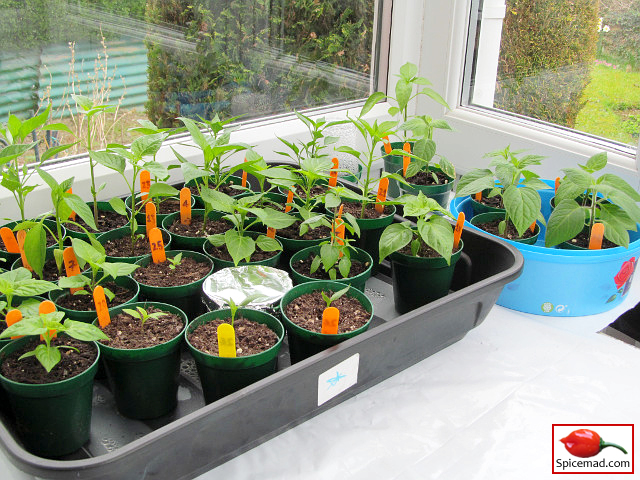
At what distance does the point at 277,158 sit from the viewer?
4.73 ft

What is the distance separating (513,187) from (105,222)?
29.7 inches

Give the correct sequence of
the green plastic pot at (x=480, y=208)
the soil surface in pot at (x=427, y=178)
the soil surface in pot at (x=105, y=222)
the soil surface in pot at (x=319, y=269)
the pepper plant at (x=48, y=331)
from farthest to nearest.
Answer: the soil surface in pot at (x=427, y=178) → the green plastic pot at (x=480, y=208) → the soil surface in pot at (x=105, y=222) → the soil surface in pot at (x=319, y=269) → the pepper plant at (x=48, y=331)

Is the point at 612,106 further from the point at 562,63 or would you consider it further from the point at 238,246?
the point at 238,246

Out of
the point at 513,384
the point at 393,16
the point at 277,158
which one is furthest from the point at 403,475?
the point at 393,16

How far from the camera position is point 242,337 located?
0.80m

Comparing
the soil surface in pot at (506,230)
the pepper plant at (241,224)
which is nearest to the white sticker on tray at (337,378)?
the pepper plant at (241,224)

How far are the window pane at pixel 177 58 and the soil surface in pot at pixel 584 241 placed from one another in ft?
2.56

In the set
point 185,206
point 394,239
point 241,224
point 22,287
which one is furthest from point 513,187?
point 22,287

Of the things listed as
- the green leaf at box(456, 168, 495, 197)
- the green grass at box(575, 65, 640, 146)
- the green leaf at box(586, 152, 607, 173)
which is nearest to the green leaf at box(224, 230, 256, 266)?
the green leaf at box(456, 168, 495, 197)

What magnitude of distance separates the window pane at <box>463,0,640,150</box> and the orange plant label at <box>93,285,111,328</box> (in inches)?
44.4

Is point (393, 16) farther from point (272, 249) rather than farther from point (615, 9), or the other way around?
point (272, 249)

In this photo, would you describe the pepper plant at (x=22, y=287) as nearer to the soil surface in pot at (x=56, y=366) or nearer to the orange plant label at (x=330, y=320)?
the soil surface in pot at (x=56, y=366)

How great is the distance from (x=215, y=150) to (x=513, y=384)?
2.01ft

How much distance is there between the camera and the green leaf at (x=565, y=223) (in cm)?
101
